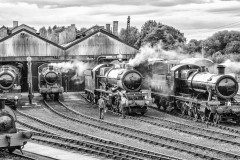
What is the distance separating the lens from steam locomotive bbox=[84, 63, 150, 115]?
25.7 metres

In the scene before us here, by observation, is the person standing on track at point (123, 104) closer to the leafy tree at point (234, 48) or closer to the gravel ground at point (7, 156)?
the gravel ground at point (7, 156)

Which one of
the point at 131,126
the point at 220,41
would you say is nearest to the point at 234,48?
the point at 220,41

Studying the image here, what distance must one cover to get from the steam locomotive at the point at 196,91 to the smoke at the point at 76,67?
13924mm

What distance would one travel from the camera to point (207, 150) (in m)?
15.7

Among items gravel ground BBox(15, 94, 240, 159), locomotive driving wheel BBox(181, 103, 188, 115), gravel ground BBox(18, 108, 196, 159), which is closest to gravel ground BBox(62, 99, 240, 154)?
gravel ground BBox(15, 94, 240, 159)

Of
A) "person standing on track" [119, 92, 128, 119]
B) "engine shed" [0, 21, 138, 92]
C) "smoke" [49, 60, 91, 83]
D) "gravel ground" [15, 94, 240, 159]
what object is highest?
"engine shed" [0, 21, 138, 92]

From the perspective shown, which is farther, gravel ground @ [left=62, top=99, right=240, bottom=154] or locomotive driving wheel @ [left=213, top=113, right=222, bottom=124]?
locomotive driving wheel @ [left=213, top=113, right=222, bottom=124]

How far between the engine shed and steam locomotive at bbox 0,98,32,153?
27326 mm

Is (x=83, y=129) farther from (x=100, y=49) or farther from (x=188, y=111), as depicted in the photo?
(x=100, y=49)

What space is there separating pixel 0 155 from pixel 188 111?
13.2m

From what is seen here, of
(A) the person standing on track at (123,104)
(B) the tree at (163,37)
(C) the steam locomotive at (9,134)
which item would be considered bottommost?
(A) the person standing on track at (123,104)

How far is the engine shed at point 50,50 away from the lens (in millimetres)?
42531

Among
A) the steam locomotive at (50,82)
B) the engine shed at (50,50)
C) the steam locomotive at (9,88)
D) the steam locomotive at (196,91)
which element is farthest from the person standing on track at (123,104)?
the engine shed at (50,50)

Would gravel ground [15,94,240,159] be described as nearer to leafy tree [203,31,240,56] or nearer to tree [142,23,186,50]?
tree [142,23,186,50]
